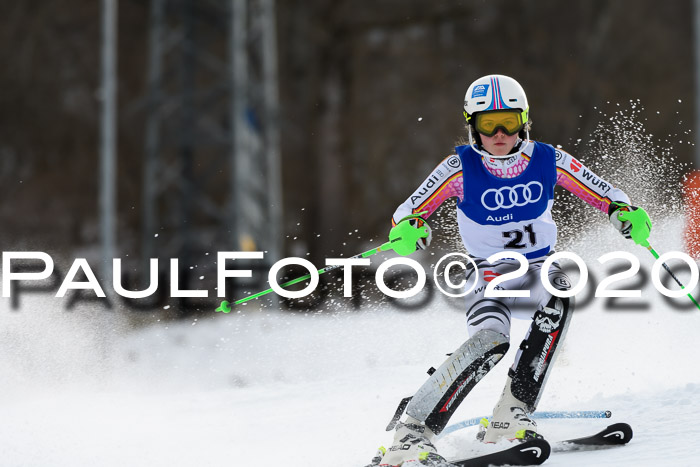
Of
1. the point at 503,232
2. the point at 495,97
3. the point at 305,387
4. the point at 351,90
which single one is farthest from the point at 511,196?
the point at 351,90

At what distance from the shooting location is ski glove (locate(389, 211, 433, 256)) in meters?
4.59

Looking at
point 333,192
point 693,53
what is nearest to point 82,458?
point 333,192

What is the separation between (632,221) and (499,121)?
742mm

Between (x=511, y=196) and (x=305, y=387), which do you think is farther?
(x=305, y=387)

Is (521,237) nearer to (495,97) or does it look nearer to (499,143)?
(499,143)

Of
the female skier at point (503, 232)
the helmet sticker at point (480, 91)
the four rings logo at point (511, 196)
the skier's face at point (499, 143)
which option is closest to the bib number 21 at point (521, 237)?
the female skier at point (503, 232)

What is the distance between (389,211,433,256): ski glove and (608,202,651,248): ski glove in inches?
33.7

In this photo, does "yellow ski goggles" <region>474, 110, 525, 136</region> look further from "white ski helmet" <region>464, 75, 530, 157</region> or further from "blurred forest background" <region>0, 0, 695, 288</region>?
"blurred forest background" <region>0, 0, 695, 288</region>

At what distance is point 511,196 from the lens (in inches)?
182

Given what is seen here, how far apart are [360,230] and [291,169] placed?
381 cm

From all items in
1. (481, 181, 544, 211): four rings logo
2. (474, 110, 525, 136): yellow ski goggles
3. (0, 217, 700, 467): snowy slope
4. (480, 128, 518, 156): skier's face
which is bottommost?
(0, 217, 700, 467): snowy slope

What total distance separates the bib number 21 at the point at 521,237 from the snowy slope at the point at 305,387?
96cm

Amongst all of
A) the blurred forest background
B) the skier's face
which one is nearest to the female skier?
the skier's face

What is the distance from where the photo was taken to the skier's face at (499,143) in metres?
4.58
